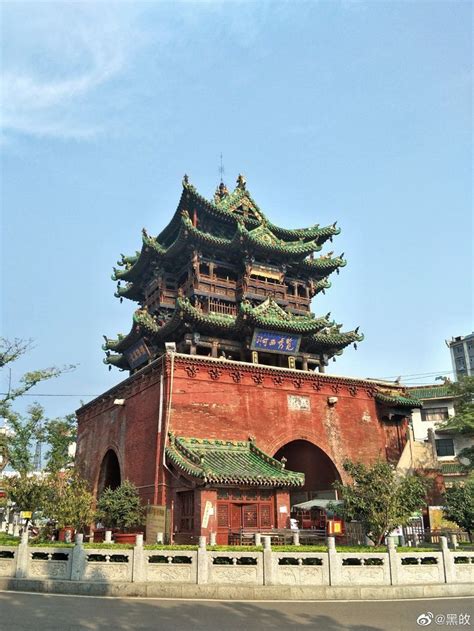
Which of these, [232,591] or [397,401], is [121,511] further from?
[397,401]

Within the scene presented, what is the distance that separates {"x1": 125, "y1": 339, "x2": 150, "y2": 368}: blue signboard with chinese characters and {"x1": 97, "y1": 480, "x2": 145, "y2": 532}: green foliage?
340 inches

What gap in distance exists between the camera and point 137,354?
29656mm

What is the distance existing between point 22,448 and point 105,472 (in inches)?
539

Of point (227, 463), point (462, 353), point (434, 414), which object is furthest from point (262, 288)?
point (462, 353)

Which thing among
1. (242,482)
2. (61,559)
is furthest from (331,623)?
(242,482)

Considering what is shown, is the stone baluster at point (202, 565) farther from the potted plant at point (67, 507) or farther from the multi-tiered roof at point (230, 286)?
the multi-tiered roof at point (230, 286)

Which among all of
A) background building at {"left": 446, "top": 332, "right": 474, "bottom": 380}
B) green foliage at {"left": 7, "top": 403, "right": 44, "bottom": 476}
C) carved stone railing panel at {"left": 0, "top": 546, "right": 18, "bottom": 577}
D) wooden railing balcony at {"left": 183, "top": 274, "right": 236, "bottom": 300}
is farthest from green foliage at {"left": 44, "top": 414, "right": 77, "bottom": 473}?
background building at {"left": 446, "top": 332, "right": 474, "bottom": 380}

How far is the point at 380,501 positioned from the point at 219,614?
706 centimetres

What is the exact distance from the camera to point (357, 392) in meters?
27.3

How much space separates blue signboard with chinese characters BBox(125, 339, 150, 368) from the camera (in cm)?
2866

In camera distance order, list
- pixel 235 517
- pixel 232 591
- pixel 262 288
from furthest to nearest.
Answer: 1. pixel 262 288
2. pixel 235 517
3. pixel 232 591

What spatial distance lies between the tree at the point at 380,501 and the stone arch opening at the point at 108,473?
1467cm

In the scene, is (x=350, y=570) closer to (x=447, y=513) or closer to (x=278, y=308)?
(x=447, y=513)

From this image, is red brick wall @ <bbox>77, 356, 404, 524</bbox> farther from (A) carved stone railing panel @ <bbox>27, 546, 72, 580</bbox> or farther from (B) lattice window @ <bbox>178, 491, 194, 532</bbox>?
(A) carved stone railing panel @ <bbox>27, 546, 72, 580</bbox>
